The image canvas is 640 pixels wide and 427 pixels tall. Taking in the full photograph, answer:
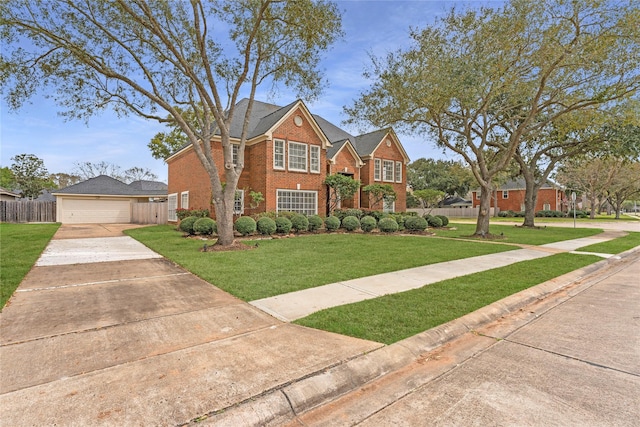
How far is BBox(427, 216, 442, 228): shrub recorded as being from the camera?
2089 cm

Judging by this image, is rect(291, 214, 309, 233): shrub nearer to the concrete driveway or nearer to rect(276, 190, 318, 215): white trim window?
rect(276, 190, 318, 215): white trim window

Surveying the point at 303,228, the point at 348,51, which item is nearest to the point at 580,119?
the point at 348,51

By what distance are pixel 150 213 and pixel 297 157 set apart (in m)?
15.5

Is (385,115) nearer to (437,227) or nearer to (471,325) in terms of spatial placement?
(437,227)

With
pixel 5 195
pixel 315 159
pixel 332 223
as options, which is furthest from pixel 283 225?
pixel 5 195

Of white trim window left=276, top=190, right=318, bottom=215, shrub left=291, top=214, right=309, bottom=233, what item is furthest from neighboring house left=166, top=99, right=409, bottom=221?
shrub left=291, top=214, right=309, bottom=233

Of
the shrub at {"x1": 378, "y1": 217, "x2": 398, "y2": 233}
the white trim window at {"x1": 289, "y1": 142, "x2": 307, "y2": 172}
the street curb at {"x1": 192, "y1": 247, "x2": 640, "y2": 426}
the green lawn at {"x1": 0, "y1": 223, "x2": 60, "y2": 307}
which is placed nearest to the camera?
the street curb at {"x1": 192, "y1": 247, "x2": 640, "y2": 426}

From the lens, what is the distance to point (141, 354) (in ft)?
11.5

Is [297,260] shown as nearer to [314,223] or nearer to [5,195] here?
[314,223]

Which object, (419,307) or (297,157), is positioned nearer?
(419,307)

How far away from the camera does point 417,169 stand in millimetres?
57375

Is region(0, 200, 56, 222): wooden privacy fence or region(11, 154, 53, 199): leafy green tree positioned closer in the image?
region(0, 200, 56, 222): wooden privacy fence

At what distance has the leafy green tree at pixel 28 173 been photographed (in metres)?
41.5

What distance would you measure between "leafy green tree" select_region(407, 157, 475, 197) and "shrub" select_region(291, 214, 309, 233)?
134 ft
